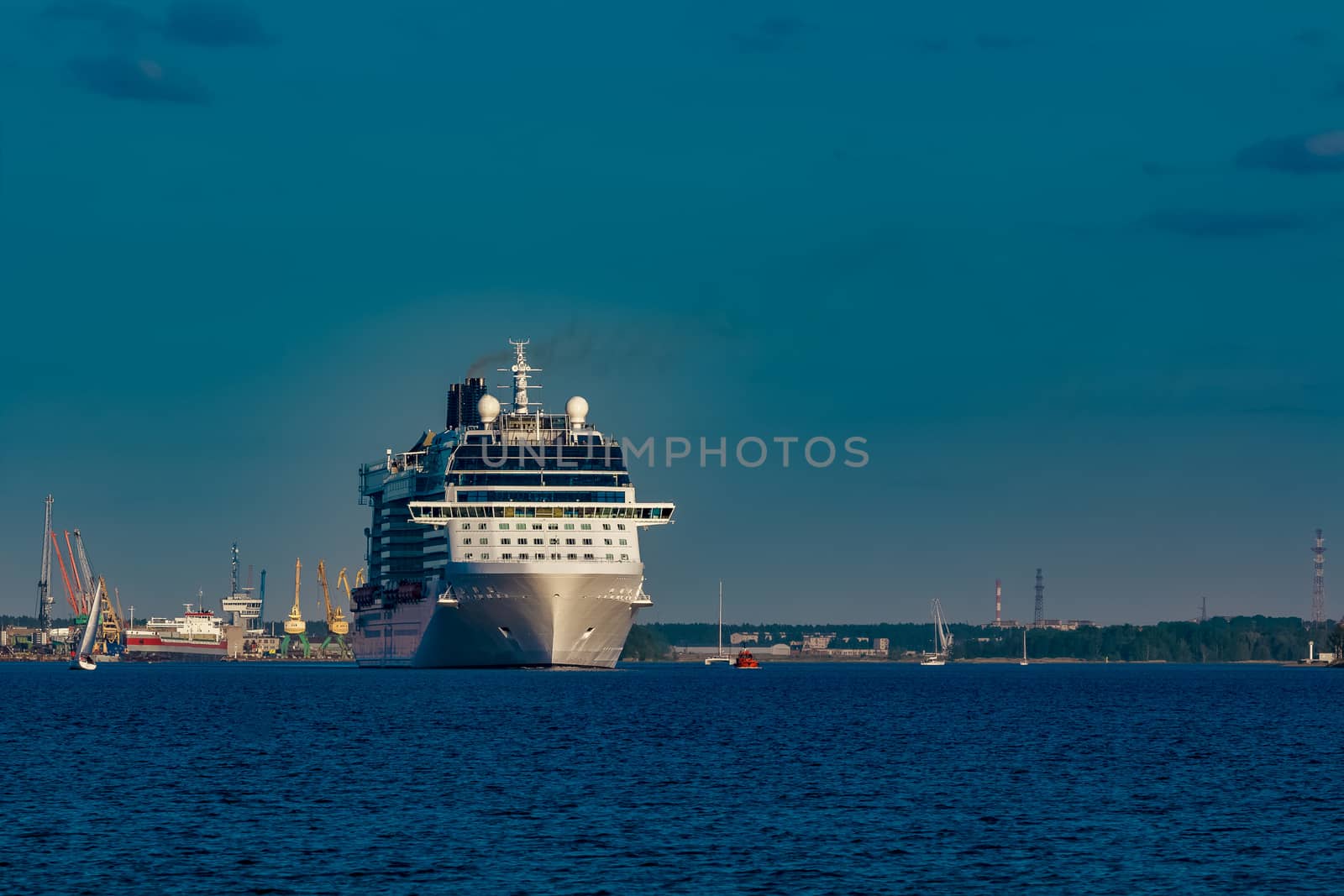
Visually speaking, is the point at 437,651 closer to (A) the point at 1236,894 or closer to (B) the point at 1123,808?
(B) the point at 1123,808

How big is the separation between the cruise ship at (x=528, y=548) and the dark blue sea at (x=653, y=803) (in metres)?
29.5

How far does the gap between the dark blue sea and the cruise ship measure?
2955 centimetres

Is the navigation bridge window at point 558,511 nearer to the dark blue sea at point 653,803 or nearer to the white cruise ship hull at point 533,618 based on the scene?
the white cruise ship hull at point 533,618

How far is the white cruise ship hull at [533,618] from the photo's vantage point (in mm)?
150000

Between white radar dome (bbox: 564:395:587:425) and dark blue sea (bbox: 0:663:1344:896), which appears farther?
white radar dome (bbox: 564:395:587:425)

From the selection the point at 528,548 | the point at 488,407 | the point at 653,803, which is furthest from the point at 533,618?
the point at 653,803

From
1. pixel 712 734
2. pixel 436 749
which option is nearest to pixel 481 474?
pixel 712 734

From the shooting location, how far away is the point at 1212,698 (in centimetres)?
17100

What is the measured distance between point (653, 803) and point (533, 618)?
8651 centimetres

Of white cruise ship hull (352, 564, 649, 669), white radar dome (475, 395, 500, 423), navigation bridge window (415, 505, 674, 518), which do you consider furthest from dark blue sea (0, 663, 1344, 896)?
white radar dome (475, 395, 500, 423)

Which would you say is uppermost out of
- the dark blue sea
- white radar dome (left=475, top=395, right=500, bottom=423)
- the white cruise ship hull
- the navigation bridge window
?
white radar dome (left=475, top=395, right=500, bottom=423)

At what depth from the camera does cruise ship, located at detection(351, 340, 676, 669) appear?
151 m

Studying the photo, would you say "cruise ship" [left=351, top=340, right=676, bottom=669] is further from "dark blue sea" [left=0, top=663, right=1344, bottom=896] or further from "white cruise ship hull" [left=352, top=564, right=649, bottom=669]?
"dark blue sea" [left=0, top=663, right=1344, bottom=896]

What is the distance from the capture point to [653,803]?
213 ft
